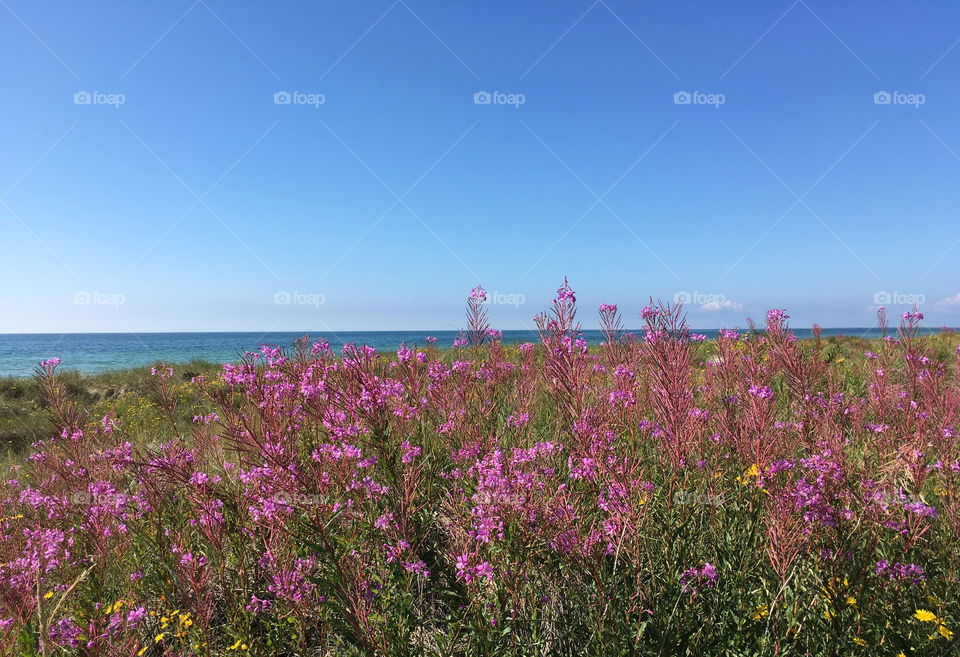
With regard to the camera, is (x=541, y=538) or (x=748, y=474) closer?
(x=541, y=538)

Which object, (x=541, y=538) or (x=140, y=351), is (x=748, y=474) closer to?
(x=541, y=538)

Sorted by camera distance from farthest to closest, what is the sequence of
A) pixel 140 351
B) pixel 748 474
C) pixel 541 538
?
pixel 140 351
pixel 748 474
pixel 541 538

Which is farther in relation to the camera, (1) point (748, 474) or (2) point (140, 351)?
(2) point (140, 351)

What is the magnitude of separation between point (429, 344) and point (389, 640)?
9.66 feet

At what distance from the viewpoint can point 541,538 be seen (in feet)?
6.72

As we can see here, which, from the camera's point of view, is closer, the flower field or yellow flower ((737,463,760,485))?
the flower field

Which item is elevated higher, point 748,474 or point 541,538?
point 748,474

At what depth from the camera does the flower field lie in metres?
1.99

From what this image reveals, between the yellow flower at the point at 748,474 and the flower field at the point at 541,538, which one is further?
the yellow flower at the point at 748,474

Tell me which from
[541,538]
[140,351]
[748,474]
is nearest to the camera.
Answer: [541,538]

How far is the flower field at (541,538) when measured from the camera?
1994mm

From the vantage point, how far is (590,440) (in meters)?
2.12

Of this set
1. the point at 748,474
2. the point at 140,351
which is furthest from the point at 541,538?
the point at 140,351

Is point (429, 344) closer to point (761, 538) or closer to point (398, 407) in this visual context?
point (398, 407)
